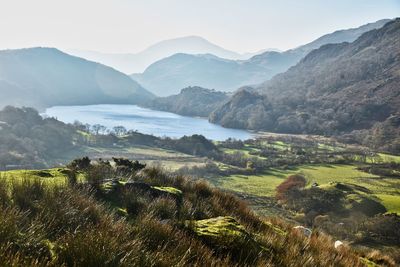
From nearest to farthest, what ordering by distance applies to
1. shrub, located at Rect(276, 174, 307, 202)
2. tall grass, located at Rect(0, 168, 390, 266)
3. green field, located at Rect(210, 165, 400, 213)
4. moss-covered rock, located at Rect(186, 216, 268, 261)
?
1. tall grass, located at Rect(0, 168, 390, 266)
2. moss-covered rock, located at Rect(186, 216, 268, 261)
3. shrub, located at Rect(276, 174, 307, 202)
4. green field, located at Rect(210, 165, 400, 213)

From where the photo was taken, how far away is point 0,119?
13600 centimetres

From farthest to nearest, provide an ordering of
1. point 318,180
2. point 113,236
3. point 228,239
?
point 318,180 → point 228,239 → point 113,236

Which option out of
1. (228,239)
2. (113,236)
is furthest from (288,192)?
(113,236)

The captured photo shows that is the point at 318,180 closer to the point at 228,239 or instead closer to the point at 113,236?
the point at 228,239

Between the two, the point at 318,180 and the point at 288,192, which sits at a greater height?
the point at 288,192

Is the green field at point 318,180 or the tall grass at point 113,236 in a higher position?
the tall grass at point 113,236

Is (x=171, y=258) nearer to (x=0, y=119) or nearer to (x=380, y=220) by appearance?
(x=380, y=220)

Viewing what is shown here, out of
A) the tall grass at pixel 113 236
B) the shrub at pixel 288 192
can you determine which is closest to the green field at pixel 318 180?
the shrub at pixel 288 192

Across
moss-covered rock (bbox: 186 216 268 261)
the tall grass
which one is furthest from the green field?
moss-covered rock (bbox: 186 216 268 261)

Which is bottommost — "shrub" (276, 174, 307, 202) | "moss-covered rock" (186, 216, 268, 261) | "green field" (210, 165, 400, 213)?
"green field" (210, 165, 400, 213)

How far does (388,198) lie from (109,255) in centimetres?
5662

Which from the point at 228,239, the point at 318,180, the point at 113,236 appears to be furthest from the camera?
the point at 318,180

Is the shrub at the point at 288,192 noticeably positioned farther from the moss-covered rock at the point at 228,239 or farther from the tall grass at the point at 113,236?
the moss-covered rock at the point at 228,239

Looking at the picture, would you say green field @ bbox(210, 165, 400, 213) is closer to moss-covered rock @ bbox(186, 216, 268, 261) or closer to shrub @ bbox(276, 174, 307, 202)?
shrub @ bbox(276, 174, 307, 202)
